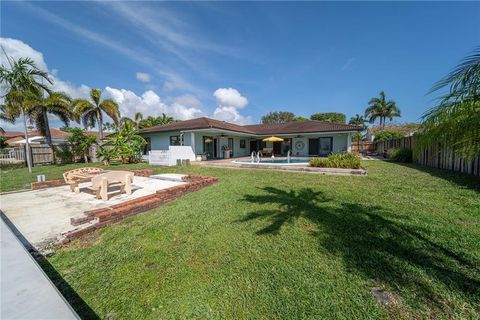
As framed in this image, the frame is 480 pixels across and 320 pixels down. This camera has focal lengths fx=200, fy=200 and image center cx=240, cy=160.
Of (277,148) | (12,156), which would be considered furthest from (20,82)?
(277,148)

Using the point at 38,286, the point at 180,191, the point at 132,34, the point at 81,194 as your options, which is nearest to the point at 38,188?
the point at 81,194

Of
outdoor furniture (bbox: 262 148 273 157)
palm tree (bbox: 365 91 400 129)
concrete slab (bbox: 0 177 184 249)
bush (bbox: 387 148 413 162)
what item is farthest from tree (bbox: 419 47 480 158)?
palm tree (bbox: 365 91 400 129)

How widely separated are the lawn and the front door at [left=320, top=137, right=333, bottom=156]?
17404 millimetres

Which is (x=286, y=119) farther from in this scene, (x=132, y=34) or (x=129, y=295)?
(x=129, y=295)

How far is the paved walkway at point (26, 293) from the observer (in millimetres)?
1592

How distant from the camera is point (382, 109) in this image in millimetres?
37281

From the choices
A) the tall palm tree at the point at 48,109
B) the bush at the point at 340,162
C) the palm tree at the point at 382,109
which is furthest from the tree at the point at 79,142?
the palm tree at the point at 382,109

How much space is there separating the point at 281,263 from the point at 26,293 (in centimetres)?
275

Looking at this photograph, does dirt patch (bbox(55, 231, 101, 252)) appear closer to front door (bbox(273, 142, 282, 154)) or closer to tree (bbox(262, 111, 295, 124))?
front door (bbox(273, 142, 282, 154))

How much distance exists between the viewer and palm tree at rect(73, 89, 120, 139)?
1997cm

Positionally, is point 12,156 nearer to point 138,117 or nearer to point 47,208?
point 138,117

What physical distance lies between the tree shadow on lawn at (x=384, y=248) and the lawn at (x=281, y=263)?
15 mm

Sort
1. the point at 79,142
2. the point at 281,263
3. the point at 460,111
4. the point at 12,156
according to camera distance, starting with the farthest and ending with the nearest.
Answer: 1. the point at 12,156
2. the point at 79,142
3. the point at 281,263
4. the point at 460,111

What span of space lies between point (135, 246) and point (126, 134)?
17.7 m
